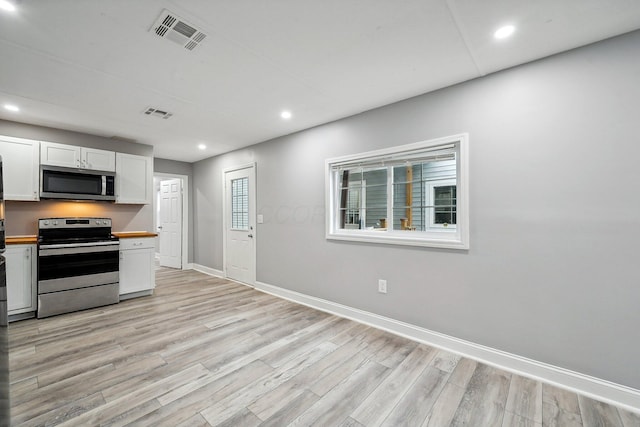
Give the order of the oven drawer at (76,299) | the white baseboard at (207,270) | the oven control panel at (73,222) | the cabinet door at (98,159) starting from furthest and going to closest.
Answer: the white baseboard at (207,270), the cabinet door at (98,159), the oven control panel at (73,222), the oven drawer at (76,299)

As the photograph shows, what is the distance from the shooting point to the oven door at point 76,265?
10.8 feet

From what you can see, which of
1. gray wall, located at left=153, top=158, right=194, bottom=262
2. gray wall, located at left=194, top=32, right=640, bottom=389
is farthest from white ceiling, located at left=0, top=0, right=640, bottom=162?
gray wall, located at left=153, top=158, right=194, bottom=262

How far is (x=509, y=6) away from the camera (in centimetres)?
161

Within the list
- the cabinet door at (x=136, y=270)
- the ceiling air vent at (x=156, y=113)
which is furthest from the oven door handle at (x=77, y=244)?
the ceiling air vent at (x=156, y=113)

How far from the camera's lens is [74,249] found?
3479mm

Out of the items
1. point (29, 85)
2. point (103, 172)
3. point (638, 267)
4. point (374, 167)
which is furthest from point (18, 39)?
point (638, 267)

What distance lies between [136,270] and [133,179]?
146 centimetres

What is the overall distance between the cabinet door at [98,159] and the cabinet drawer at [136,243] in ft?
3.72

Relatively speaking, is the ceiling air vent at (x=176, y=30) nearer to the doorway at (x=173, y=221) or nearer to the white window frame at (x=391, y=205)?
the white window frame at (x=391, y=205)

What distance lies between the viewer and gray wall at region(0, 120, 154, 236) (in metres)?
3.58

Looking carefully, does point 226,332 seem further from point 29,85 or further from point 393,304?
point 29,85

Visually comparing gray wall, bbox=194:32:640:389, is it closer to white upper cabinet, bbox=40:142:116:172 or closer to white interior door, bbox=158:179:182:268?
white upper cabinet, bbox=40:142:116:172

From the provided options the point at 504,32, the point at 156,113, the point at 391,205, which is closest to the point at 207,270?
the point at 156,113

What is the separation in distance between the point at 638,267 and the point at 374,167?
2234 millimetres
